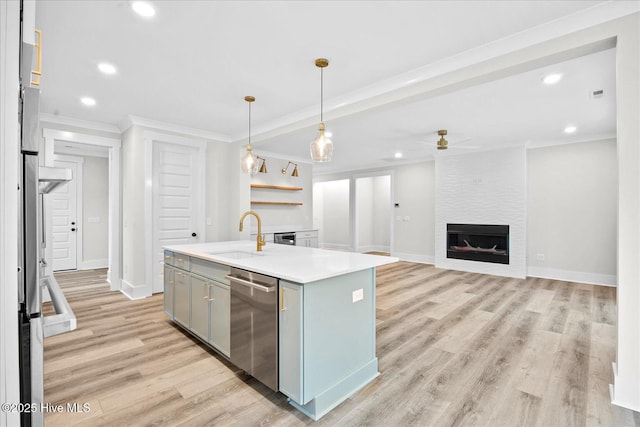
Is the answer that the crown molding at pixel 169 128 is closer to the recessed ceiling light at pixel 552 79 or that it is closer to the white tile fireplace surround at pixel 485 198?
the recessed ceiling light at pixel 552 79

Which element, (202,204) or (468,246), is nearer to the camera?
(202,204)

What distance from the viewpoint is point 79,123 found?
4602mm

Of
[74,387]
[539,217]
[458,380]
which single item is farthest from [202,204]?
[539,217]

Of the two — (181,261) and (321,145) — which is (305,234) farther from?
(321,145)

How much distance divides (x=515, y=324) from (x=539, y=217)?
328cm

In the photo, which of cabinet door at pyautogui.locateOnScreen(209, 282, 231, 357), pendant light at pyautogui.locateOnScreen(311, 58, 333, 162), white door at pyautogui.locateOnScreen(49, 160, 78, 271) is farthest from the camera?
white door at pyautogui.locateOnScreen(49, 160, 78, 271)

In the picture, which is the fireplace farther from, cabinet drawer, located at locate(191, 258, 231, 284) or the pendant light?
cabinet drawer, located at locate(191, 258, 231, 284)

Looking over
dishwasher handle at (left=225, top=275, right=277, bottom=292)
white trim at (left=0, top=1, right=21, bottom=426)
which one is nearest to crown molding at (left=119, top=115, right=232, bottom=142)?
dishwasher handle at (left=225, top=275, right=277, bottom=292)

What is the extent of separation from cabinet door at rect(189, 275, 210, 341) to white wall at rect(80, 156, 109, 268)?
5.14 metres

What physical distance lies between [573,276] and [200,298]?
6.20 metres

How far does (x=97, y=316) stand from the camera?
373cm

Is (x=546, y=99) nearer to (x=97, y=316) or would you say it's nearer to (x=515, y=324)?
(x=515, y=324)

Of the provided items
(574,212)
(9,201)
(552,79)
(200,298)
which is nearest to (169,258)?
(200,298)

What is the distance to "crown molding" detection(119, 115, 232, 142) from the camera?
448cm
